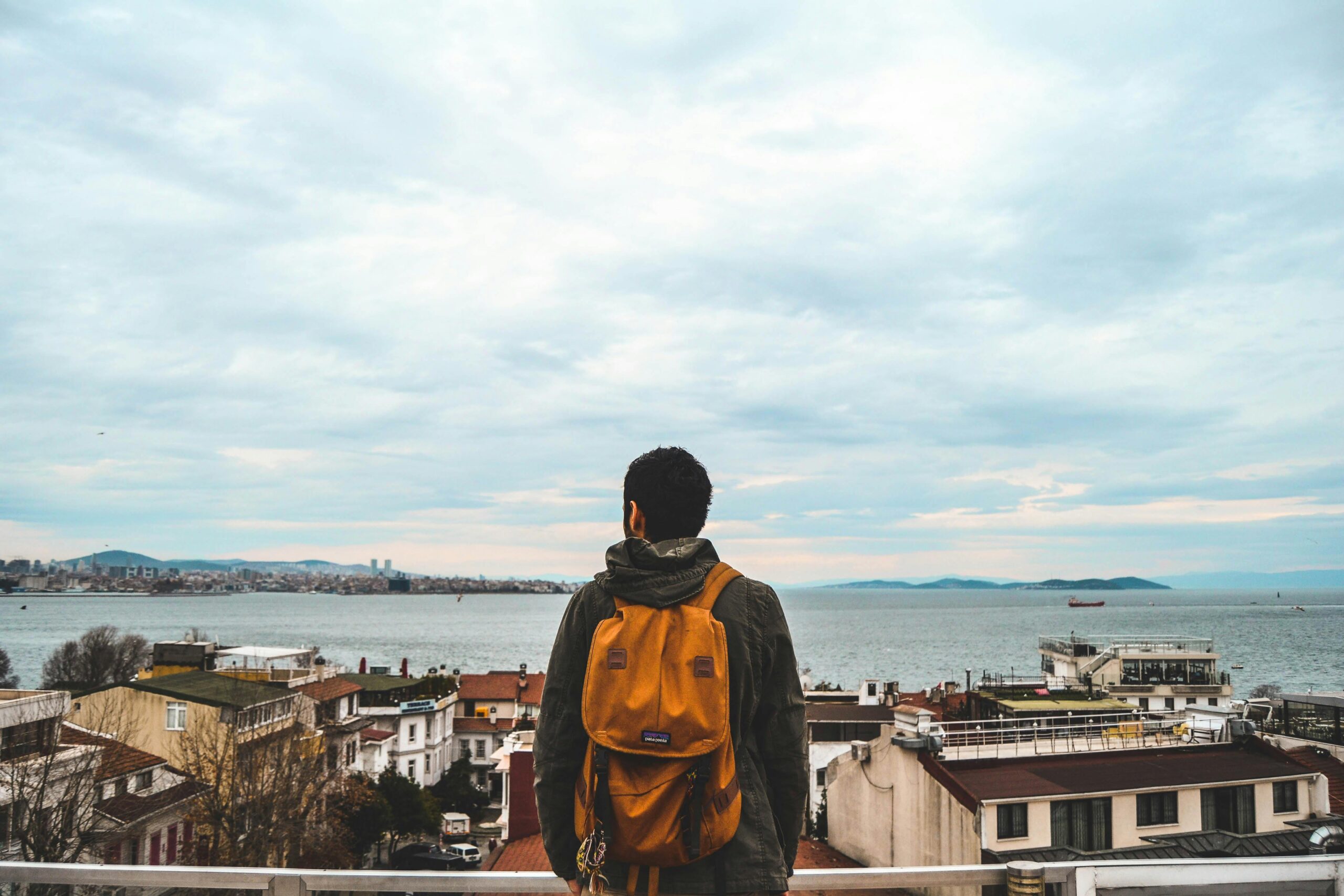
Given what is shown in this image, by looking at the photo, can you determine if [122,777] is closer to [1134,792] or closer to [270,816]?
[270,816]

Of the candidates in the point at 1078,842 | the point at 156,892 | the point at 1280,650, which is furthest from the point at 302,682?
the point at 1280,650

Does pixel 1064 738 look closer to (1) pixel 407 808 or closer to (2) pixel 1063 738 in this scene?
(2) pixel 1063 738

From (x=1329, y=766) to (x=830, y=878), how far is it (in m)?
27.5

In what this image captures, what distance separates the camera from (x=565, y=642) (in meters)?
2.61

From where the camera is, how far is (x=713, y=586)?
8.32 feet

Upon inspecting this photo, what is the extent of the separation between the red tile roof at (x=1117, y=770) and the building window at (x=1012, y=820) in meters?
0.22

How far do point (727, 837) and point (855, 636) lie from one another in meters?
170

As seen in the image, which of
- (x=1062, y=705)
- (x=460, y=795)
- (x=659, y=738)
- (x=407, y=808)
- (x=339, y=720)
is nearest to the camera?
(x=659, y=738)

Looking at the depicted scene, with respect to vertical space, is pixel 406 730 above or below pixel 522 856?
below

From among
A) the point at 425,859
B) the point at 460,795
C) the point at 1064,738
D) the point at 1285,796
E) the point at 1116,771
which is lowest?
the point at 460,795

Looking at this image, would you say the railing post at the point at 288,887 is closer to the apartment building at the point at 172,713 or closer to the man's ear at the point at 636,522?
the man's ear at the point at 636,522

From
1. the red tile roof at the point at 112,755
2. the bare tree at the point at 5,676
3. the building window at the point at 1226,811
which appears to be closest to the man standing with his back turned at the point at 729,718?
the building window at the point at 1226,811

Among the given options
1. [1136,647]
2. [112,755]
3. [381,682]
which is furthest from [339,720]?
[1136,647]

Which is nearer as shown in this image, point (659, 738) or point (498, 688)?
point (659, 738)
